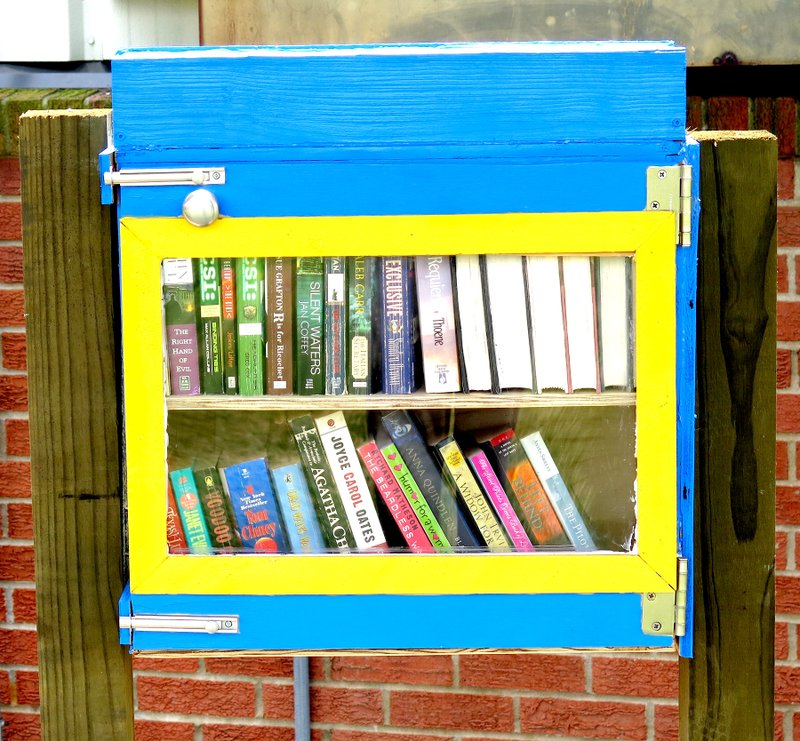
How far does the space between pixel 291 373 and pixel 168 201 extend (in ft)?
0.98

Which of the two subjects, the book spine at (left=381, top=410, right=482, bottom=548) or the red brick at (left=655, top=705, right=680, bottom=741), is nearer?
the book spine at (left=381, top=410, right=482, bottom=548)

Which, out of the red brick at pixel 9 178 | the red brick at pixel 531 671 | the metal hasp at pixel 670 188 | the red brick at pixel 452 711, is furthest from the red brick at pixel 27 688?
the metal hasp at pixel 670 188

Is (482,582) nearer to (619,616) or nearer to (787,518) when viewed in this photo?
(619,616)

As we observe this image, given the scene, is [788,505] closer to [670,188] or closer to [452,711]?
[452,711]

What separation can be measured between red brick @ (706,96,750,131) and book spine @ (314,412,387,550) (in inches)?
41.6

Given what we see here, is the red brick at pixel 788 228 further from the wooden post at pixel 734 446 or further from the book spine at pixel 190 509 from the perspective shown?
the book spine at pixel 190 509

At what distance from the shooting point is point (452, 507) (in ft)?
4.89

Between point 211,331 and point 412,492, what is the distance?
38 cm

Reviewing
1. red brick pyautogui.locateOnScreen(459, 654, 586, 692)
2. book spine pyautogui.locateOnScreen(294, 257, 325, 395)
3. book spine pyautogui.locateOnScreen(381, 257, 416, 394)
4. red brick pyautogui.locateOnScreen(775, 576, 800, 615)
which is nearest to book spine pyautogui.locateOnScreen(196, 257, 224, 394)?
book spine pyautogui.locateOnScreen(294, 257, 325, 395)

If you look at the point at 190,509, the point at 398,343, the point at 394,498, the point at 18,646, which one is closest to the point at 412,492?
the point at 394,498

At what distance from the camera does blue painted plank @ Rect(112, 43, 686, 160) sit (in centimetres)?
130

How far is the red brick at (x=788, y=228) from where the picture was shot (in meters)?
2.04

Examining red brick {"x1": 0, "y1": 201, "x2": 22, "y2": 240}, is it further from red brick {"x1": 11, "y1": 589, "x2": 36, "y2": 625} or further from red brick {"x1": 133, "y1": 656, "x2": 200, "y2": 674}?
red brick {"x1": 133, "y1": 656, "x2": 200, "y2": 674}

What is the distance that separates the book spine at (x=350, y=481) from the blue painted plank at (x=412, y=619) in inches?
5.0
